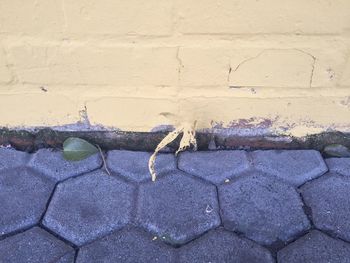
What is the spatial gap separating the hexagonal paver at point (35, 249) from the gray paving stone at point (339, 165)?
90 cm

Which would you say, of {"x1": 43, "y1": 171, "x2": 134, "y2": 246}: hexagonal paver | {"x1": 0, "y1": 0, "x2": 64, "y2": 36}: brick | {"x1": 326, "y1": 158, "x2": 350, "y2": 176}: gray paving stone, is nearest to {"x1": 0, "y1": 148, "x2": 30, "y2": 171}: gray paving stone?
{"x1": 43, "y1": 171, "x2": 134, "y2": 246}: hexagonal paver

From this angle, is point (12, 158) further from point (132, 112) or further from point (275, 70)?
point (275, 70)

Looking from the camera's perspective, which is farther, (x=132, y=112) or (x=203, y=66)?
(x=132, y=112)

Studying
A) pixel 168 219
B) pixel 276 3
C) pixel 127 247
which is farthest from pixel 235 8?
pixel 127 247

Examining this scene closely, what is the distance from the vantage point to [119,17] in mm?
1205

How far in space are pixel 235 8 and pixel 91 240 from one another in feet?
2.63

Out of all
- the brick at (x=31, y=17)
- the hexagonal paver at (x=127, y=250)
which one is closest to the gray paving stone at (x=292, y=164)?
the hexagonal paver at (x=127, y=250)

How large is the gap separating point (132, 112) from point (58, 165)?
12.5 inches

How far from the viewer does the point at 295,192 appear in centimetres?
126

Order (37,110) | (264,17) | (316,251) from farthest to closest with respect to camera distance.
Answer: (37,110)
(264,17)
(316,251)

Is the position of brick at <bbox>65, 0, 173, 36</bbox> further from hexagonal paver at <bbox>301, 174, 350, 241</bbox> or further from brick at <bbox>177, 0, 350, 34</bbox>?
hexagonal paver at <bbox>301, 174, 350, 241</bbox>

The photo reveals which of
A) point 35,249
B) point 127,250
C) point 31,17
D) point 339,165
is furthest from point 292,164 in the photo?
point 31,17

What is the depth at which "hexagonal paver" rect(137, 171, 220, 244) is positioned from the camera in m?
1.14

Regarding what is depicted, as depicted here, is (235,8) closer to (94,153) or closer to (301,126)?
(301,126)
